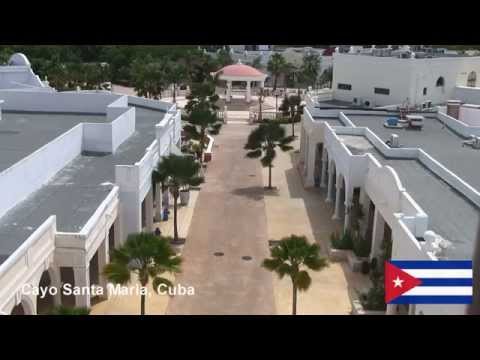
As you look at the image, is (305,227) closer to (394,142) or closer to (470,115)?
(394,142)

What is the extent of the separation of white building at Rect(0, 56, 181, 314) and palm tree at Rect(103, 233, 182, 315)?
216 cm

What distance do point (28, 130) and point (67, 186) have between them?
861 centimetres

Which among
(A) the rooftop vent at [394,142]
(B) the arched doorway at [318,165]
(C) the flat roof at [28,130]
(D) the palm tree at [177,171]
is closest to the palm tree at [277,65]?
(B) the arched doorway at [318,165]

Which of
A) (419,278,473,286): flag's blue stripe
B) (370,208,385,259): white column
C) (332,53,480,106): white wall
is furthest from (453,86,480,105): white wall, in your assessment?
(419,278,473,286): flag's blue stripe

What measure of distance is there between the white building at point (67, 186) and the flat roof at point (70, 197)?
0.11 ft

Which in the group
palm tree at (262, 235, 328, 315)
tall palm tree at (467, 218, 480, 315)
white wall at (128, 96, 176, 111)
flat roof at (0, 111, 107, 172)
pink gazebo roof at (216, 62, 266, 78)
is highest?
tall palm tree at (467, 218, 480, 315)

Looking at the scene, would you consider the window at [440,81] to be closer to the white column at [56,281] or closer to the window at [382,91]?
the window at [382,91]

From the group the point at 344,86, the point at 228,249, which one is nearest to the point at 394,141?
the point at 228,249

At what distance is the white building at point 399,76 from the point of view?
144 feet

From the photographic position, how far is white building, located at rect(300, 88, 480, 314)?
1820 cm

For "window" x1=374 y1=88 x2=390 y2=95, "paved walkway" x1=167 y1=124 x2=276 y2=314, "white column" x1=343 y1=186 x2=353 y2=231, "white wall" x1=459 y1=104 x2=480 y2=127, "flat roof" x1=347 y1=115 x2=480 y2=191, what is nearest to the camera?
"paved walkway" x1=167 y1=124 x2=276 y2=314

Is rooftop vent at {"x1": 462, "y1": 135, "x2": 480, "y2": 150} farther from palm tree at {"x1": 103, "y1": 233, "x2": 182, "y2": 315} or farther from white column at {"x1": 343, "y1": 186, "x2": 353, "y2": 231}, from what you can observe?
palm tree at {"x1": 103, "y1": 233, "x2": 182, "y2": 315}

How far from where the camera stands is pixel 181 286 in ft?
75.0
